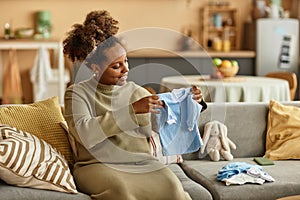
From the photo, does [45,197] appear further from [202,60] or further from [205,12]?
[205,12]

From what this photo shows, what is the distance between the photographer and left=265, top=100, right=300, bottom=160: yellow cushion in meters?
3.43

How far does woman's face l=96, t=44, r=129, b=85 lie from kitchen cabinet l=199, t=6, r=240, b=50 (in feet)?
15.6

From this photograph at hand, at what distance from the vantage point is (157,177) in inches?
111

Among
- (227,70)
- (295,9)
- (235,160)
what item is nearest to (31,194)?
(235,160)

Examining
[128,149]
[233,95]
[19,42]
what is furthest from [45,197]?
[19,42]

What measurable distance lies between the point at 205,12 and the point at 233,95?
9.08 feet

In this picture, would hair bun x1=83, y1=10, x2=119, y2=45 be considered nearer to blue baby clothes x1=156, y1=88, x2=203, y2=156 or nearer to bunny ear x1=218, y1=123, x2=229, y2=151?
blue baby clothes x1=156, y1=88, x2=203, y2=156

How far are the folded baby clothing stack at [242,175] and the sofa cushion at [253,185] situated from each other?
24mm

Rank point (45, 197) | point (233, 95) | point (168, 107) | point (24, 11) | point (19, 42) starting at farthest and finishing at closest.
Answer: point (24, 11) < point (19, 42) < point (233, 95) < point (168, 107) < point (45, 197)

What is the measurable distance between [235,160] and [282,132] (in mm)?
334

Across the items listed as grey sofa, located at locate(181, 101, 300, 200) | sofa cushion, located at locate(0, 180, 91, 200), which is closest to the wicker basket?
grey sofa, located at locate(181, 101, 300, 200)

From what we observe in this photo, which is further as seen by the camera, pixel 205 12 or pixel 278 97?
pixel 205 12

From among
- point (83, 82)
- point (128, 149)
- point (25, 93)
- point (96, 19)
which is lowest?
point (25, 93)

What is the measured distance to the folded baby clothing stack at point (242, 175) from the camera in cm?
294
